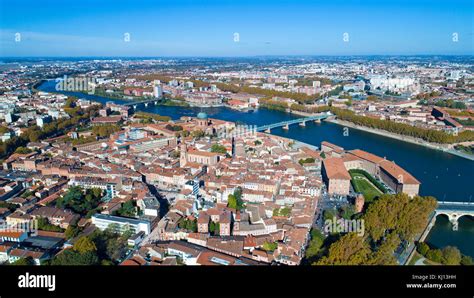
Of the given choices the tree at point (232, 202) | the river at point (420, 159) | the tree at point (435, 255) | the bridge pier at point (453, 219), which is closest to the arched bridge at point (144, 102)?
the river at point (420, 159)

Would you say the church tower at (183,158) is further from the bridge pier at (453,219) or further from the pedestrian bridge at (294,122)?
the bridge pier at (453,219)

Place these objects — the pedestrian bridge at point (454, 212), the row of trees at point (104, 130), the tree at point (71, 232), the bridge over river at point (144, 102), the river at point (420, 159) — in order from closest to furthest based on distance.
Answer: the tree at point (71, 232) < the river at point (420, 159) < the pedestrian bridge at point (454, 212) < the row of trees at point (104, 130) < the bridge over river at point (144, 102)

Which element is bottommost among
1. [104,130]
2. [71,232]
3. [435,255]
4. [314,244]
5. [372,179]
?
[435,255]

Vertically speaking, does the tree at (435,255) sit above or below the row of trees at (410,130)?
below

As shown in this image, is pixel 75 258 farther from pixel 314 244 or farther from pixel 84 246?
pixel 314 244

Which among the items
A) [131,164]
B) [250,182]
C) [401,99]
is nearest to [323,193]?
[250,182]

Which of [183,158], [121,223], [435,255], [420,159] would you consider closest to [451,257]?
[435,255]
